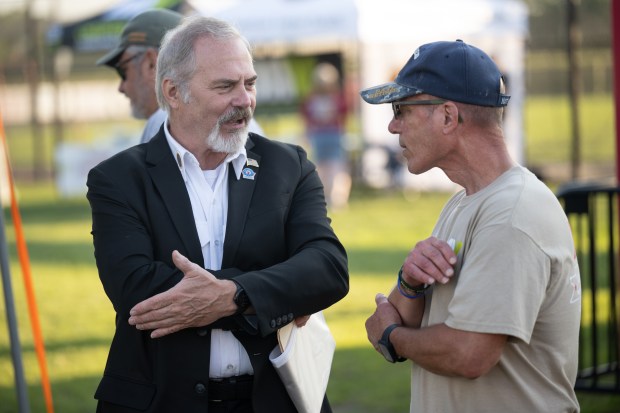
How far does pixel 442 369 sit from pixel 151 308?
0.92m

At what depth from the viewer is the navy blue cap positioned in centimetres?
263

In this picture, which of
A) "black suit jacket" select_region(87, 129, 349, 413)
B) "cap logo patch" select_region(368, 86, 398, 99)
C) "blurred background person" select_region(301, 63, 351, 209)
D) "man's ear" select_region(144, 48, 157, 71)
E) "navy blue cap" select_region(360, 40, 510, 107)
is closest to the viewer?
"navy blue cap" select_region(360, 40, 510, 107)

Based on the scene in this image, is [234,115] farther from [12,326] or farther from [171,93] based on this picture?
[12,326]

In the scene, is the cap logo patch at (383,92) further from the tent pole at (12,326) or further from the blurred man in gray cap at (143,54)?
the tent pole at (12,326)

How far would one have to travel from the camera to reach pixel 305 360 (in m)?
3.08

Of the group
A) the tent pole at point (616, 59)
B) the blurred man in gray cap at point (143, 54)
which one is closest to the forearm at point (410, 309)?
the blurred man in gray cap at point (143, 54)

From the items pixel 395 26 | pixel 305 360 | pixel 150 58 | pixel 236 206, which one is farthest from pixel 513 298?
pixel 395 26

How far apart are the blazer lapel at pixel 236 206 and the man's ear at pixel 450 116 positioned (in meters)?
0.75

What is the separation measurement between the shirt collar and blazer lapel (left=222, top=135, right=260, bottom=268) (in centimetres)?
2

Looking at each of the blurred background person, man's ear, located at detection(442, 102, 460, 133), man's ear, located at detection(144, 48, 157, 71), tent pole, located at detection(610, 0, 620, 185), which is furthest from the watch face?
the blurred background person

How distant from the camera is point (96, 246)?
2969 millimetres

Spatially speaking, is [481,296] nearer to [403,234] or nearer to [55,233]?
[403,234]

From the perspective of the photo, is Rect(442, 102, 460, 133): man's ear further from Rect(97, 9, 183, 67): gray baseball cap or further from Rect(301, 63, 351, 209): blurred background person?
Rect(301, 63, 351, 209): blurred background person

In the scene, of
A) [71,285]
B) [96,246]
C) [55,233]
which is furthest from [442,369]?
[55,233]
